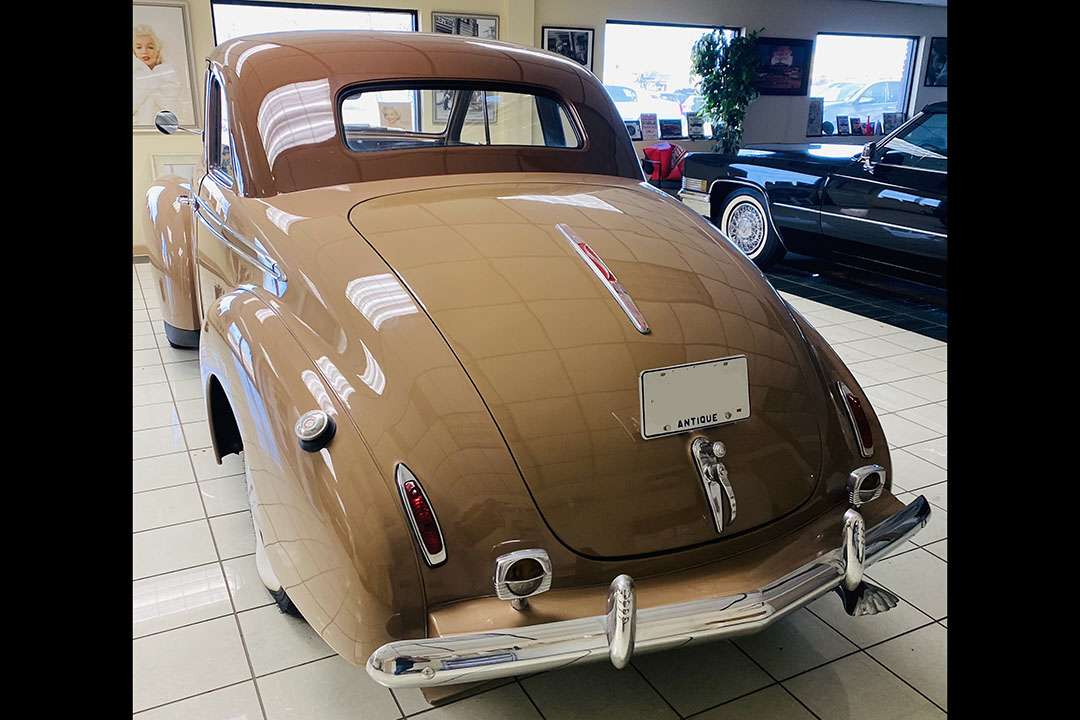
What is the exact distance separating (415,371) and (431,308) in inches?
7.6

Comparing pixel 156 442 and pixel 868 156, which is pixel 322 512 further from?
pixel 868 156

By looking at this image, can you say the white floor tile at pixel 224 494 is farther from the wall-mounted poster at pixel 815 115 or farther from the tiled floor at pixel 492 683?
the wall-mounted poster at pixel 815 115

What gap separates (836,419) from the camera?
6.87ft

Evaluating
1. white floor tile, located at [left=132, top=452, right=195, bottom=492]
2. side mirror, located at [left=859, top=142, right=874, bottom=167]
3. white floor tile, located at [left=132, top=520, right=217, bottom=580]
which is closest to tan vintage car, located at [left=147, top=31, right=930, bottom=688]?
white floor tile, located at [left=132, top=520, right=217, bottom=580]

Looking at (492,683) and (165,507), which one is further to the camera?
(165,507)

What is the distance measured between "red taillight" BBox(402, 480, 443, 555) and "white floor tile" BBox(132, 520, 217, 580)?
1286mm

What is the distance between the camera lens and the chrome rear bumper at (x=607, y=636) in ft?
4.81

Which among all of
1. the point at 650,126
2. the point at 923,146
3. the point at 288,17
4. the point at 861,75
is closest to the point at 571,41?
the point at 650,126

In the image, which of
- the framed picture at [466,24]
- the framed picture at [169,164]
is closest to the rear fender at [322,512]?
the framed picture at [169,164]

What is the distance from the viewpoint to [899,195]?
5484 millimetres

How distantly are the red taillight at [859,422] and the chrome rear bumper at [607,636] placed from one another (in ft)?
1.25

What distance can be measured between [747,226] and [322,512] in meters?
5.96

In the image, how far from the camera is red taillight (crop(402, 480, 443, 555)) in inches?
62.6

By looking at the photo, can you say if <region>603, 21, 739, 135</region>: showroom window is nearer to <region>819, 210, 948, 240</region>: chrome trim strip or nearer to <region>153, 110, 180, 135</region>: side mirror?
<region>819, 210, 948, 240</region>: chrome trim strip
